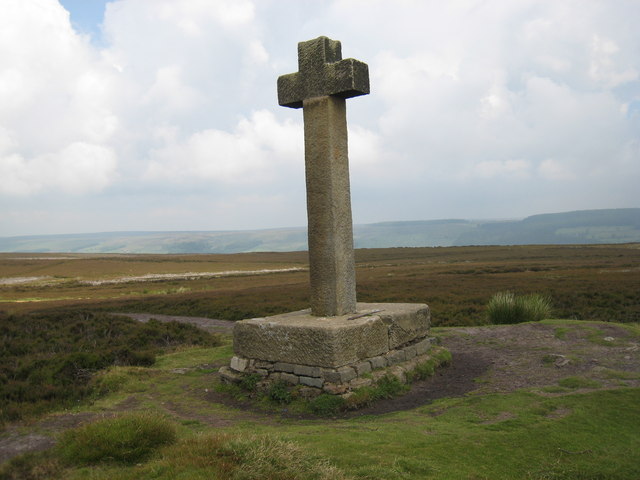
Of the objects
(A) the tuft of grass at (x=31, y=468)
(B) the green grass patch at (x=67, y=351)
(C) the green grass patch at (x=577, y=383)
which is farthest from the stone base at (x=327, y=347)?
(A) the tuft of grass at (x=31, y=468)

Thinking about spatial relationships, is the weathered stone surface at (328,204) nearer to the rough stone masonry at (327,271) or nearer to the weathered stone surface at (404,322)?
the rough stone masonry at (327,271)

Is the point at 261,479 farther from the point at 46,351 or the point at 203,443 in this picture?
the point at 46,351

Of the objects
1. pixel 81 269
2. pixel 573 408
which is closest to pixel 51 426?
pixel 573 408

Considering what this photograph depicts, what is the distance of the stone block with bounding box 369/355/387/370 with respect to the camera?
8.74m

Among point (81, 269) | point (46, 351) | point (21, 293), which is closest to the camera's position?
point (46, 351)

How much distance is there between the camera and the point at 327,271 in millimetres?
9430

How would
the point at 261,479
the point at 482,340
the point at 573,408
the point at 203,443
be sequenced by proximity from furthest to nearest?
the point at 482,340 → the point at 573,408 → the point at 203,443 → the point at 261,479

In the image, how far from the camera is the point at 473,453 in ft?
17.3

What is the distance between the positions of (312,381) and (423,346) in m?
3.02

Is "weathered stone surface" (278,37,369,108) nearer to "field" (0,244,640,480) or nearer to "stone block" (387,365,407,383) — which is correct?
"stone block" (387,365,407,383)

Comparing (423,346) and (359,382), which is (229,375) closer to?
(359,382)

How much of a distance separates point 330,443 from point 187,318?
1965 cm

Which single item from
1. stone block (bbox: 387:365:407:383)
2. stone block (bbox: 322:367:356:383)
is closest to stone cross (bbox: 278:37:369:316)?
stone block (bbox: 387:365:407:383)

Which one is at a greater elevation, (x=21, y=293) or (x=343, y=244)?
(x=343, y=244)
